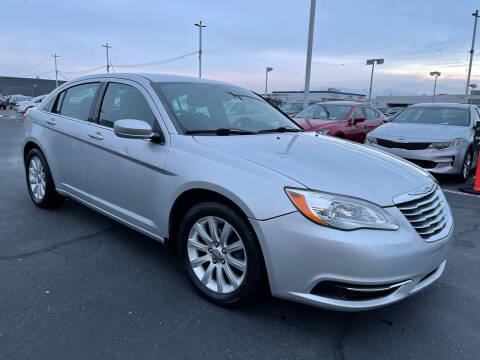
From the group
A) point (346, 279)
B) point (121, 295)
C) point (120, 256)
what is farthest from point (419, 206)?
point (120, 256)

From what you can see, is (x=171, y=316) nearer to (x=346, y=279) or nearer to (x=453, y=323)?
(x=346, y=279)

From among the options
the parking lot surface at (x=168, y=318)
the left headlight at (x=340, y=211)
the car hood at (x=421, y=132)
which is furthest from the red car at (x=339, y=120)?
the left headlight at (x=340, y=211)

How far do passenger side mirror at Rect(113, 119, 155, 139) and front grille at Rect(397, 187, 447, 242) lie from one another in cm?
183

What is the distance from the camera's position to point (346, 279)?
6.96ft

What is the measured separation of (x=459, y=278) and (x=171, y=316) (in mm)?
2420

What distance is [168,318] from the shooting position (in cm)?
254

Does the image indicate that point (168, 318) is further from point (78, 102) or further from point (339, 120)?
point (339, 120)

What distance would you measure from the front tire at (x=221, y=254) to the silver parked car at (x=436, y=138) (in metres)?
5.30

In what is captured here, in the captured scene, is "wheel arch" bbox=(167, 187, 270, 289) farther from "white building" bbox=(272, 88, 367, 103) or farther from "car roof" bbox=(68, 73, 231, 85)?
"white building" bbox=(272, 88, 367, 103)

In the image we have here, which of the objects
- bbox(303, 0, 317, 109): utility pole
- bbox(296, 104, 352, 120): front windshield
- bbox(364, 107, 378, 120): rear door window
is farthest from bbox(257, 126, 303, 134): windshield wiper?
bbox(303, 0, 317, 109): utility pole

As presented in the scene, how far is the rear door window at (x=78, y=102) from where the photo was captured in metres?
3.84

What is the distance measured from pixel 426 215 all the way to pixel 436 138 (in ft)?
16.4

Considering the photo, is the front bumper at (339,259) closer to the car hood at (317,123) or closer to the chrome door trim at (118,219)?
the chrome door trim at (118,219)

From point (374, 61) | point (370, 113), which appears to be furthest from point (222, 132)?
point (374, 61)
